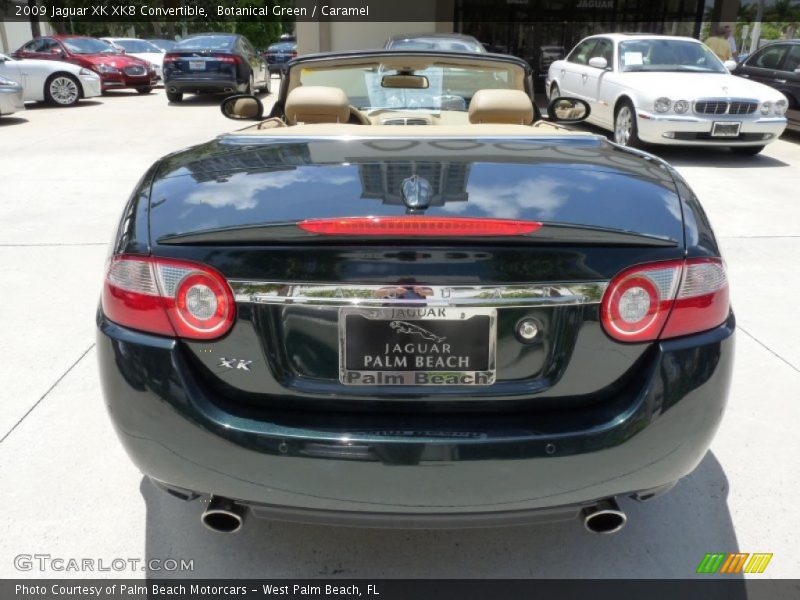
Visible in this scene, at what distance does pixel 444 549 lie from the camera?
239cm

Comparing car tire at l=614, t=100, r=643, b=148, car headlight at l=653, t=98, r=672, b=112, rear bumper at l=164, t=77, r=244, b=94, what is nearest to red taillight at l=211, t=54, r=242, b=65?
rear bumper at l=164, t=77, r=244, b=94

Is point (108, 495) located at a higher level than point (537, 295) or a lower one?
lower

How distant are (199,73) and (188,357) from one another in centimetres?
1513

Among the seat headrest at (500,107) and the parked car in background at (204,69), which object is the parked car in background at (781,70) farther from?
the parked car in background at (204,69)

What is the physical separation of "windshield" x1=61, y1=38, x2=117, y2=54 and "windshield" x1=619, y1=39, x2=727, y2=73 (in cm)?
1389

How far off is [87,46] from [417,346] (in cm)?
1984

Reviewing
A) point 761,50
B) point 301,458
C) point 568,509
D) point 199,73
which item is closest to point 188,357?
point 301,458

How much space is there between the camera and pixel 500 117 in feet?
10.7

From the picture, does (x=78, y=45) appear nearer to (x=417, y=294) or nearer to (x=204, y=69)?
(x=204, y=69)

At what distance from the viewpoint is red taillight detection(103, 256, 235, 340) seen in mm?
1827

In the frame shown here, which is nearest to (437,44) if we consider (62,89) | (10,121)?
(10,121)

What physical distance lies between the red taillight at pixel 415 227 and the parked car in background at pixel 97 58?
18.0m

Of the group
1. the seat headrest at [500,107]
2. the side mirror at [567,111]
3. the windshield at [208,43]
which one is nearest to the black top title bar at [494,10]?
the windshield at [208,43]

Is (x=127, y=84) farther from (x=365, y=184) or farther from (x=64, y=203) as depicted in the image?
(x=365, y=184)
